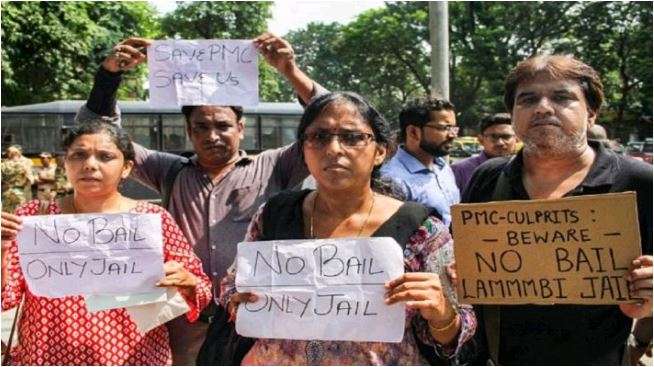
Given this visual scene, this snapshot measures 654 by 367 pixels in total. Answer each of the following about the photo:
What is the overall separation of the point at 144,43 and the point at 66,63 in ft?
51.5

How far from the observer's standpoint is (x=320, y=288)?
1879 mm

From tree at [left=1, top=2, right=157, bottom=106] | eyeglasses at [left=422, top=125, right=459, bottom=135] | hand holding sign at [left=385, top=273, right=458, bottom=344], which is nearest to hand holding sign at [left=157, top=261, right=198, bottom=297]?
hand holding sign at [left=385, top=273, right=458, bottom=344]

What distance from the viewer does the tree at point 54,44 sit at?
50.7ft

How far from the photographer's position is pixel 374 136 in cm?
201

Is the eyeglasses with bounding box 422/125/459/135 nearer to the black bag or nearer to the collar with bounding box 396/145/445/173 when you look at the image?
the collar with bounding box 396/145/445/173

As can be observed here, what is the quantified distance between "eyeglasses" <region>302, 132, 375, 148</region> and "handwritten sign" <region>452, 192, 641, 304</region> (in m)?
0.32

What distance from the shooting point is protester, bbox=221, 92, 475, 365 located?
183cm

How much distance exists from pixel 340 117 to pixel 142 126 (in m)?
14.3

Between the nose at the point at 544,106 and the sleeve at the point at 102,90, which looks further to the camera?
the sleeve at the point at 102,90

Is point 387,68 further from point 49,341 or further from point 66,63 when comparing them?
point 49,341

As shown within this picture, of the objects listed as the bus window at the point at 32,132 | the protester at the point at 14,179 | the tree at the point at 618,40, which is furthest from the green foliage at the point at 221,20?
the protester at the point at 14,179

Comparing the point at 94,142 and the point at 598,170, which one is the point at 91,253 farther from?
the point at 598,170

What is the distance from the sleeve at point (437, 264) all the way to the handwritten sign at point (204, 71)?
1422 mm

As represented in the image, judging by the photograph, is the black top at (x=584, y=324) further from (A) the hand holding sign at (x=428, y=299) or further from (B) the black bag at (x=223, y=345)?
(B) the black bag at (x=223, y=345)
